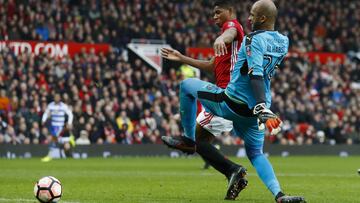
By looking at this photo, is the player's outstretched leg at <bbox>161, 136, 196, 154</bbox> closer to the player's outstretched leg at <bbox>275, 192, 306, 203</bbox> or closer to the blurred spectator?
the player's outstretched leg at <bbox>275, 192, 306, 203</bbox>

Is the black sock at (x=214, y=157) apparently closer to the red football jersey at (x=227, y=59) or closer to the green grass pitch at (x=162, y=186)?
the green grass pitch at (x=162, y=186)

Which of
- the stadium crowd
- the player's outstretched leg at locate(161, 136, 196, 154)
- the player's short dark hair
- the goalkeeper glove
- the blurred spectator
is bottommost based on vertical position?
the blurred spectator

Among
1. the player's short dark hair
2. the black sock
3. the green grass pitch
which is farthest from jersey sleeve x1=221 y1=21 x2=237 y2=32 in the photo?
the green grass pitch

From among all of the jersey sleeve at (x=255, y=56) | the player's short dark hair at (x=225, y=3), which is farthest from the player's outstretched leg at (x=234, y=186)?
the player's short dark hair at (x=225, y=3)

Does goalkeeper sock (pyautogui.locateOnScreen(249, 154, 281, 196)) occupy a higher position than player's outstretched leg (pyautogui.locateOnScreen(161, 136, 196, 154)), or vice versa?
player's outstretched leg (pyautogui.locateOnScreen(161, 136, 196, 154))

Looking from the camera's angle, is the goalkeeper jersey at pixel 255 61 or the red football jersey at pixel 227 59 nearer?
the goalkeeper jersey at pixel 255 61

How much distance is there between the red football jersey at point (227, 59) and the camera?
11070 millimetres

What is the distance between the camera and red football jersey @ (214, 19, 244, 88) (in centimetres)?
1107

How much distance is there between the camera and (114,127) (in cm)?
2825

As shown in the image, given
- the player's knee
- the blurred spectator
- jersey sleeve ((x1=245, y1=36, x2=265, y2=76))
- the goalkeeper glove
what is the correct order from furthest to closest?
1. the blurred spectator
2. the player's knee
3. jersey sleeve ((x1=245, y1=36, x2=265, y2=76))
4. the goalkeeper glove

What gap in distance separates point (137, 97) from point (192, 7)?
823 cm

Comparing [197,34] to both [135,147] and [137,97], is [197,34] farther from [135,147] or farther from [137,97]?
[135,147]

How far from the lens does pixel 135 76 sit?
30.8 metres

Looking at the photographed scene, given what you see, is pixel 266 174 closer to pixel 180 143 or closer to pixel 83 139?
pixel 180 143
